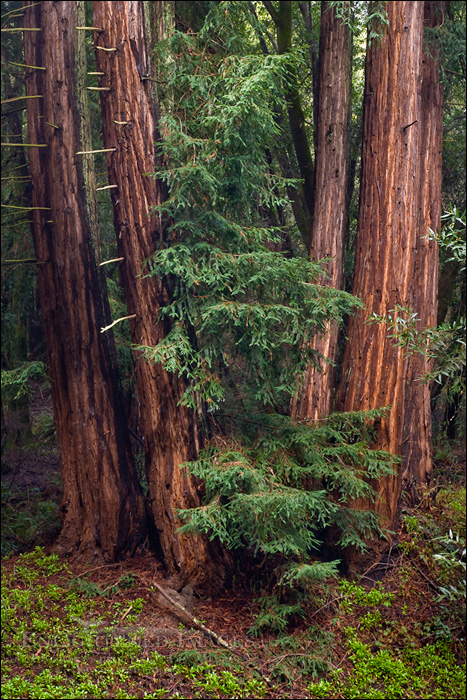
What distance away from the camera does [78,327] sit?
6281mm

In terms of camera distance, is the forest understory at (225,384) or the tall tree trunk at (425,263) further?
the tall tree trunk at (425,263)

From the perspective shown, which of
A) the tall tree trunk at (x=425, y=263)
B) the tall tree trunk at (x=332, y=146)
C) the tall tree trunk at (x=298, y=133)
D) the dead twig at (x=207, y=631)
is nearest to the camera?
the dead twig at (x=207, y=631)

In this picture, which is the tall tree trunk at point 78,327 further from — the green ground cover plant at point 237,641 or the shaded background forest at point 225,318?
the green ground cover plant at point 237,641

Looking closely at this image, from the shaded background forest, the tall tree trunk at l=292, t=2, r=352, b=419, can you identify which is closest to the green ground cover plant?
the shaded background forest

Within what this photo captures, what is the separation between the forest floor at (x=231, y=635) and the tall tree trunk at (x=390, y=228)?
0.89 metres

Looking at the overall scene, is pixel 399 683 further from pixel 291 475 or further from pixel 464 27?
pixel 464 27

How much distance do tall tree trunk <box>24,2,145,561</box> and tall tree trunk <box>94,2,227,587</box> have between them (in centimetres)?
75

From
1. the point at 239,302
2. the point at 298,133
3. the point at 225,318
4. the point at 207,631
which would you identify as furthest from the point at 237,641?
the point at 298,133

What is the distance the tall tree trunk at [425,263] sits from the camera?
7.17m

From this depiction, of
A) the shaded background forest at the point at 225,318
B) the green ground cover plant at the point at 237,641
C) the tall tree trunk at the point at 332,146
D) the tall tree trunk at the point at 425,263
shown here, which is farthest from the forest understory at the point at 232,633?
the tall tree trunk at the point at 332,146

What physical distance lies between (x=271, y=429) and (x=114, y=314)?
93.6 inches

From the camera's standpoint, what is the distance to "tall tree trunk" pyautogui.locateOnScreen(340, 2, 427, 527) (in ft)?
20.4

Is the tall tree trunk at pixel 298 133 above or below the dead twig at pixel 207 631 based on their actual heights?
above

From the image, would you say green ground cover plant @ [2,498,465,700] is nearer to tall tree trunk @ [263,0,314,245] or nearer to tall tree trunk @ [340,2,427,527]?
tall tree trunk @ [340,2,427,527]
